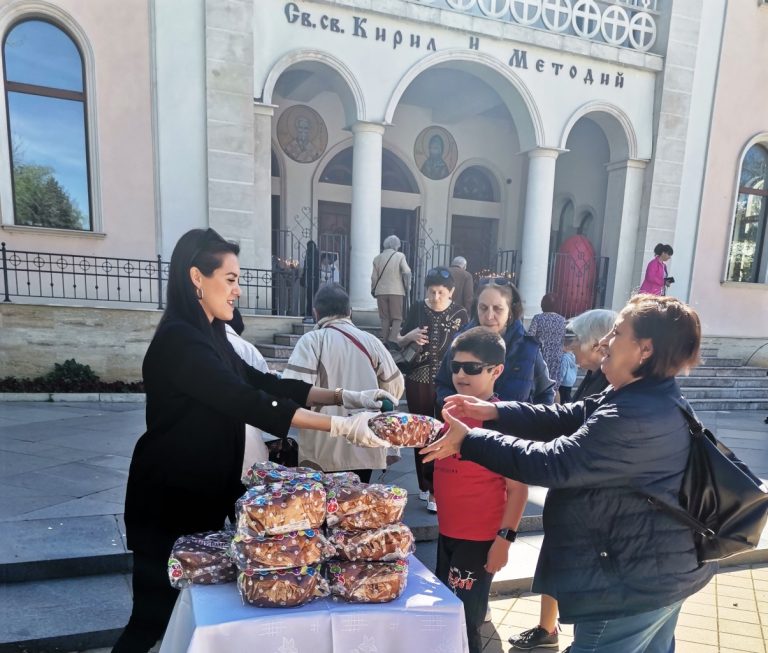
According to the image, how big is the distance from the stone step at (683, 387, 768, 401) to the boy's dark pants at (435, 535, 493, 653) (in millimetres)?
8564

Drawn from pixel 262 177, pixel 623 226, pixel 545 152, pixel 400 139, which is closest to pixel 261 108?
pixel 262 177

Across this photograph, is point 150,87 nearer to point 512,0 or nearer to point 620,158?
point 512,0

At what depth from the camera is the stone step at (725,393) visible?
922cm

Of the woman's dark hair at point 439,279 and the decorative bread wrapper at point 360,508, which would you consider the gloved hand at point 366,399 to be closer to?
the decorative bread wrapper at point 360,508

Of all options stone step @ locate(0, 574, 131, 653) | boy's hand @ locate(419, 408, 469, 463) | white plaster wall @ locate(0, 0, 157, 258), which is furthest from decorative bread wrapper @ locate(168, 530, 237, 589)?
white plaster wall @ locate(0, 0, 157, 258)

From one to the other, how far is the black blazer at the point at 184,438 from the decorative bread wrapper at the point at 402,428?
0.33 m

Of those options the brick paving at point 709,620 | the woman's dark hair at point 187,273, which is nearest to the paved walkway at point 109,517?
the brick paving at point 709,620

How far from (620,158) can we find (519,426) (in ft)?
35.4

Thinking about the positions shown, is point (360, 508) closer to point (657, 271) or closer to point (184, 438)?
point (184, 438)

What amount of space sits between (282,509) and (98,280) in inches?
317

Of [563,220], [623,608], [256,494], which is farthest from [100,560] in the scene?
[563,220]

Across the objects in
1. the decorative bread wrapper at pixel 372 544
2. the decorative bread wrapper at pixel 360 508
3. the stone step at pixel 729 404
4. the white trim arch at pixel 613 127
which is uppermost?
the white trim arch at pixel 613 127

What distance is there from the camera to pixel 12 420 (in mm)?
6020

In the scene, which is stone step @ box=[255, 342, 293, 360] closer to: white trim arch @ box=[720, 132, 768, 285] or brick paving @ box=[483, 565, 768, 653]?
brick paving @ box=[483, 565, 768, 653]
